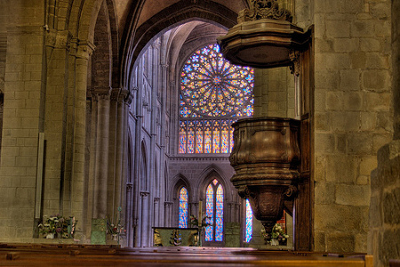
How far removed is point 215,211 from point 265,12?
2489 cm

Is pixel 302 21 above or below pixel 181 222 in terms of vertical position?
above

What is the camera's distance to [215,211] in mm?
31844

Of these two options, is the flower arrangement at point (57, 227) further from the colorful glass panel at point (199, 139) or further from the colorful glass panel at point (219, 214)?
the colorful glass panel at point (199, 139)

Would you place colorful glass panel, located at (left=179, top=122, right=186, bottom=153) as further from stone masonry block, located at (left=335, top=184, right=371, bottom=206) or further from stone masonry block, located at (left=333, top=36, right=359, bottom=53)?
stone masonry block, located at (left=335, top=184, right=371, bottom=206)

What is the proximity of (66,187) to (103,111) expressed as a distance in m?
6.97

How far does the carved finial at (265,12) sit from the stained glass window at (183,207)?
25.1 m

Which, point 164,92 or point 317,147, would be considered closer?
point 317,147

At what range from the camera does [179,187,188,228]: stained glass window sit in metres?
32.1

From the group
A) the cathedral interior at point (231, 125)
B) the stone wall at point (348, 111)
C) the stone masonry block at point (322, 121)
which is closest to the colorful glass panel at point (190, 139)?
the cathedral interior at point (231, 125)

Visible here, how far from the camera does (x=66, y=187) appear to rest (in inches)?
524

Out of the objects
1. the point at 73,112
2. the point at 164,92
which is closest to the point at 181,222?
the point at 164,92

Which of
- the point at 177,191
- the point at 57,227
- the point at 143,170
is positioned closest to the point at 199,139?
the point at 177,191

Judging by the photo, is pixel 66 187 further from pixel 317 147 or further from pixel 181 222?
pixel 181 222

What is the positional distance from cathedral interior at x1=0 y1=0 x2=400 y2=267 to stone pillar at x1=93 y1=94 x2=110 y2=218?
0.15 ft
